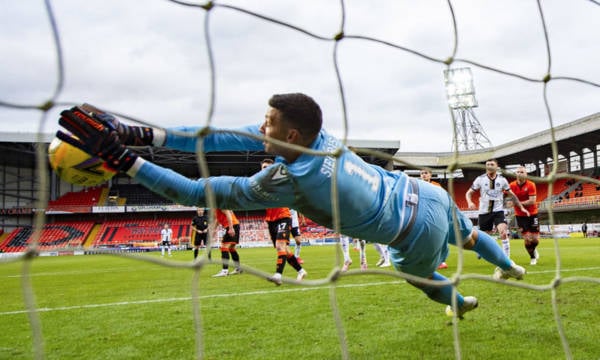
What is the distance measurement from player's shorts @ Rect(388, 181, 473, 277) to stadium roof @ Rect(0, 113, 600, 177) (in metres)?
19.0

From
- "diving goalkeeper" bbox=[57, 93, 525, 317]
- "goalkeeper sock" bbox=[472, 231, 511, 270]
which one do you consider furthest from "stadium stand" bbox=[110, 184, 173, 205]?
"diving goalkeeper" bbox=[57, 93, 525, 317]

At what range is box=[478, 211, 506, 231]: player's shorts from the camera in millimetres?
8867

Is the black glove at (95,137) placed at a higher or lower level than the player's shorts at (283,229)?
higher

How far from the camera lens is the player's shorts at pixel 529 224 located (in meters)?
8.67

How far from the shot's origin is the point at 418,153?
38.5 metres

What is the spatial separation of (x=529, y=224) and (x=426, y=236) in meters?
6.91

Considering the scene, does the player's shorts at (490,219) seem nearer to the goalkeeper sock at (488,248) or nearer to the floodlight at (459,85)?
the floodlight at (459,85)

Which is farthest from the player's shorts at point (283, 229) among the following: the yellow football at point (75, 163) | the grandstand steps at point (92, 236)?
the grandstand steps at point (92, 236)

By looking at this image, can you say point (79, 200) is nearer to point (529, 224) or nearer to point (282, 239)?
point (282, 239)

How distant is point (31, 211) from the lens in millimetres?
32812

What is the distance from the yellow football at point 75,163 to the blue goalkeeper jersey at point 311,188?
0.59 feet

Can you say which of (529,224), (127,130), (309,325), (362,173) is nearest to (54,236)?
(529,224)

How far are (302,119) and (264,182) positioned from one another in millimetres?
370

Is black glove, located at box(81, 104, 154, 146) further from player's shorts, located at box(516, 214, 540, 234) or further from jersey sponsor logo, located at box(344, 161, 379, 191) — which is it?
player's shorts, located at box(516, 214, 540, 234)
